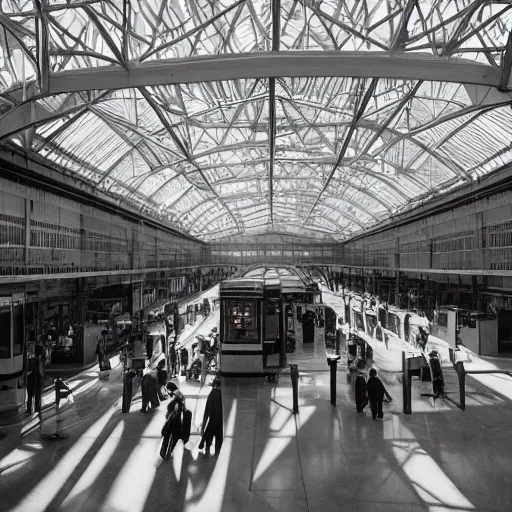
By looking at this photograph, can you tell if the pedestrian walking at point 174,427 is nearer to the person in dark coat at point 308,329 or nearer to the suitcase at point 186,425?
the suitcase at point 186,425

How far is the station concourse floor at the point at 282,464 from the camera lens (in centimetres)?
725

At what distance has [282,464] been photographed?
8.67 meters

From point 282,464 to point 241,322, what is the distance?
7223mm

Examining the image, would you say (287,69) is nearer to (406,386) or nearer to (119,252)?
(406,386)

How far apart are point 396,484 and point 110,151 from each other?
20.0 metres

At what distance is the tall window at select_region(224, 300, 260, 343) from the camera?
608 inches

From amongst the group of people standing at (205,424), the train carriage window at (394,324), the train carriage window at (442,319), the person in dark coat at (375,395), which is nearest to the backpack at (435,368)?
the person in dark coat at (375,395)

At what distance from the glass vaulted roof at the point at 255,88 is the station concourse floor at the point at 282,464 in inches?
330

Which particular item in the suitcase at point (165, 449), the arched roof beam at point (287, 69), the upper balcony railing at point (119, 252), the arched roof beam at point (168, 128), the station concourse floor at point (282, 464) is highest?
the arched roof beam at point (168, 128)

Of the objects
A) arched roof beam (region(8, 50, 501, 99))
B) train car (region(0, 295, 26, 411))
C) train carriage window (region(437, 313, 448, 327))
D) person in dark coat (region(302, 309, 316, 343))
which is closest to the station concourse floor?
train car (region(0, 295, 26, 411))

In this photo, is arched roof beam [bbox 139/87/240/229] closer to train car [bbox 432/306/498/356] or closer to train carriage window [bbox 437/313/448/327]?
train car [bbox 432/306/498/356]

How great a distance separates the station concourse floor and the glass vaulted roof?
27.5 feet

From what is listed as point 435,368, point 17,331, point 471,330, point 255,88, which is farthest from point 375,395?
point 255,88

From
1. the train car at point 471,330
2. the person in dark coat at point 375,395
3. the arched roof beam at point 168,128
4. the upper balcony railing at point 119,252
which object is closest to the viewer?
the person in dark coat at point 375,395
